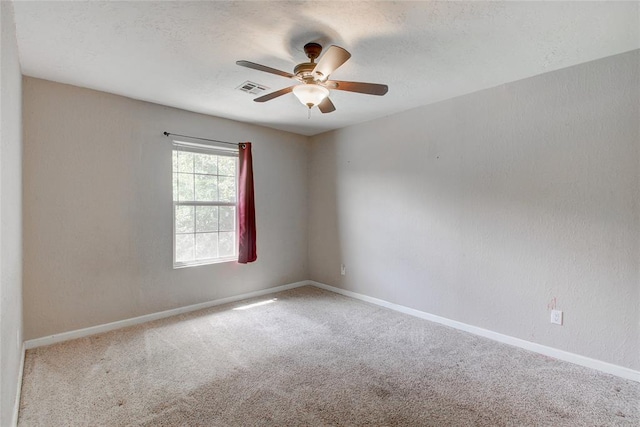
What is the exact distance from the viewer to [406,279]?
142 inches

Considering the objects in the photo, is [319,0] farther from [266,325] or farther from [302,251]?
[302,251]

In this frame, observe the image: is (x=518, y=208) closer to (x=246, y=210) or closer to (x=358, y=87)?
(x=358, y=87)

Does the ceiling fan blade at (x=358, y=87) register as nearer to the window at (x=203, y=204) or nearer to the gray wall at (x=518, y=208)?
the gray wall at (x=518, y=208)

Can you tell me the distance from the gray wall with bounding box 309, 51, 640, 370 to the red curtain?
56.6 inches

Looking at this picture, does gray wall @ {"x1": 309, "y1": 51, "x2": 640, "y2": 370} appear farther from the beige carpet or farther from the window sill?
the window sill

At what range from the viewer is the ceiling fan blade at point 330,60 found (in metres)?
1.76

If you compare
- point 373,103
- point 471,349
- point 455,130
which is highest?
point 373,103

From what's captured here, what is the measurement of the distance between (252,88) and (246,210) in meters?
1.60

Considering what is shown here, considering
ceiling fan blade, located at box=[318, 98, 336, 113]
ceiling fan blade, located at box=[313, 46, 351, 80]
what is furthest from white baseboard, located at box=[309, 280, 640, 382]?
ceiling fan blade, located at box=[313, 46, 351, 80]

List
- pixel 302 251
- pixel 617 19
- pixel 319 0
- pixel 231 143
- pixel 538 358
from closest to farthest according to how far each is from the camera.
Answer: pixel 319 0 < pixel 617 19 < pixel 538 358 < pixel 231 143 < pixel 302 251

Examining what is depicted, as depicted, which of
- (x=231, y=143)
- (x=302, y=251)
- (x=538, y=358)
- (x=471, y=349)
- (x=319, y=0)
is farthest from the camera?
(x=302, y=251)

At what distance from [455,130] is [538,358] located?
221 centimetres

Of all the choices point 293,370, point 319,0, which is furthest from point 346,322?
point 319,0

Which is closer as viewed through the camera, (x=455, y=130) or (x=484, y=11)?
(x=484, y=11)
